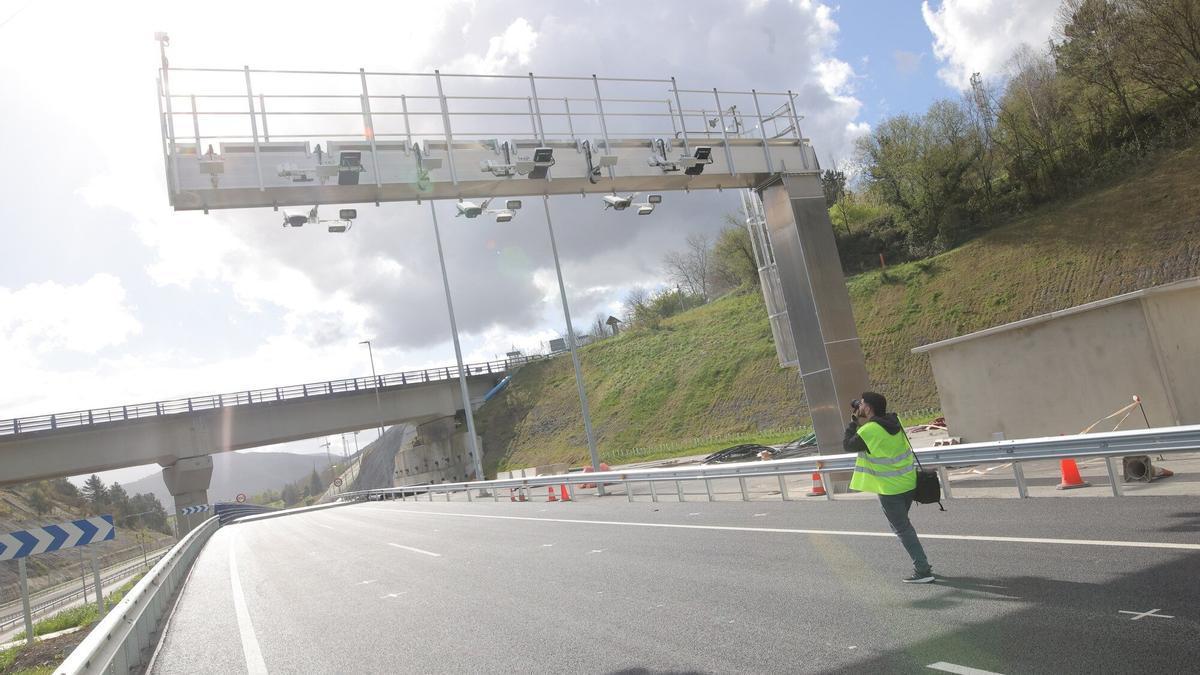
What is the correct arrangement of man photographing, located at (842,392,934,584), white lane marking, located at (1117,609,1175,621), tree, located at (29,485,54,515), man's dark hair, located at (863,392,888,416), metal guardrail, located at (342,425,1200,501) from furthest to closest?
tree, located at (29,485,54,515) → metal guardrail, located at (342,425,1200,501) → man's dark hair, located at (863,392,888,416) → man photographing, located at (842,392,934,584) → white lane marking, located at (1117,609,1175,621)

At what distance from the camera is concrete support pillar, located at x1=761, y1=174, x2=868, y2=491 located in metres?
16.2

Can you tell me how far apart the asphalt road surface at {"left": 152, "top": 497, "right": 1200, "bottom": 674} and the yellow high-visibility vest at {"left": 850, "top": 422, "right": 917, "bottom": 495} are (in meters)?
0.88

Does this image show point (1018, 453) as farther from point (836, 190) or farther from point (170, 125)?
point (836, 190)

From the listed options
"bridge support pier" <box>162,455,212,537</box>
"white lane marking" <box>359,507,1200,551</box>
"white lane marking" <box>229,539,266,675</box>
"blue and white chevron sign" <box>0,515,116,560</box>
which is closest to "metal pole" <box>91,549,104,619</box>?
"blue and white chevron sign" <box>0,515,116,560</box>

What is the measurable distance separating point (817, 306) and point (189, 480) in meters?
48.0

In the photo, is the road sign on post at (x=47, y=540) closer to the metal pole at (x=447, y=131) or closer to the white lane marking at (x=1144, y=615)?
the metal pole at (x=447, y=131)

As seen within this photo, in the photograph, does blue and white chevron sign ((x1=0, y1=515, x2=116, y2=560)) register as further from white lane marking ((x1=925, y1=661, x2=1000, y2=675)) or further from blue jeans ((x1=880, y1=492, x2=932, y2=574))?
white lane marking ((x1=925, y1=661, x2=1000, y2=675))

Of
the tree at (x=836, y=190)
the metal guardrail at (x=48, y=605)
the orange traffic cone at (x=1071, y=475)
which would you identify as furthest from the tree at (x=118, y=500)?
the orange traffic cone at (x=1071, y=475)

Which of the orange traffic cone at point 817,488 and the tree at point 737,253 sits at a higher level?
the tree at point 737,253

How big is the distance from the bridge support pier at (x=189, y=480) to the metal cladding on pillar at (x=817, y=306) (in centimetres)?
4610

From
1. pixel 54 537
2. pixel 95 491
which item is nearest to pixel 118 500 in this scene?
pixel 95 491

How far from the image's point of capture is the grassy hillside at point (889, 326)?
38.9m

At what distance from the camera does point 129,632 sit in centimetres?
848

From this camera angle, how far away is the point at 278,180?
13.7 metres
